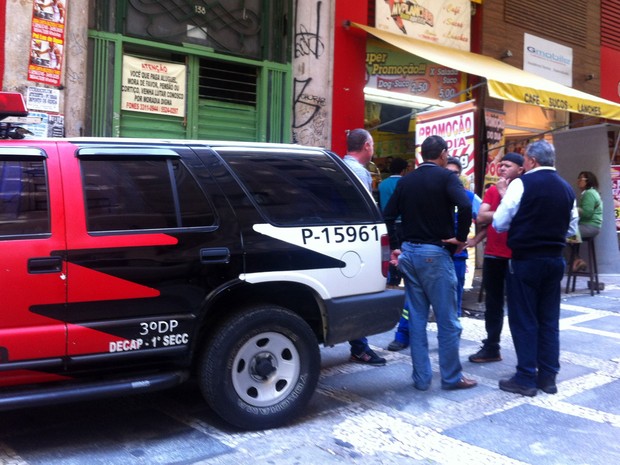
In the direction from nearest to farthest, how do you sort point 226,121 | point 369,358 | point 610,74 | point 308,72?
point 369,358, point 226,121, point 308,72, point 610,74

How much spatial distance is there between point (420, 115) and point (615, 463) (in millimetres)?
6323

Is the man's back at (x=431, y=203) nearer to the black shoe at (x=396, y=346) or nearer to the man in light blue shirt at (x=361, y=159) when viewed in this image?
the man in light blue shirt at (x=361, y=159)

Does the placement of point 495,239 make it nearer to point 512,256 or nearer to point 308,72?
point 512,256

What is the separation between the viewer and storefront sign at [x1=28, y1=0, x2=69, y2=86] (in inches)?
308

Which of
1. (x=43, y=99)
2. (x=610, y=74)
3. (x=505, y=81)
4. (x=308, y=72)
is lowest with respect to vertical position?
(x=43, y=99)

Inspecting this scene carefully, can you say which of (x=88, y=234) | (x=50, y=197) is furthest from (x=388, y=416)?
(x=50, y=197)

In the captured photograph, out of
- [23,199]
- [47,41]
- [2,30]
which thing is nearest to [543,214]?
[23,199]

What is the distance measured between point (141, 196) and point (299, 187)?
114 centimetres

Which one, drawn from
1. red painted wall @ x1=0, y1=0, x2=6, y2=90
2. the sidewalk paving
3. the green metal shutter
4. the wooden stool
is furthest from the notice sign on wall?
the wooden stool

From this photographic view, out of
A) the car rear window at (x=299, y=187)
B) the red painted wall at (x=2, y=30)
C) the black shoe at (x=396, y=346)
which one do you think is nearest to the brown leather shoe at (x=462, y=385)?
the black shoe at (x=396, y=346)

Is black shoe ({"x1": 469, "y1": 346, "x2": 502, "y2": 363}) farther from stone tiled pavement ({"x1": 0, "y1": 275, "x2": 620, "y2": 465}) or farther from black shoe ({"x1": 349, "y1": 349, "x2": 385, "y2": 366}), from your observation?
black shoe ({"x1": 349, "y1": 349, "x2": 385, "y2": 366})

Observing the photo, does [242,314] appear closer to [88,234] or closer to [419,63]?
[88,234]

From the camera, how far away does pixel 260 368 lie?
430cm

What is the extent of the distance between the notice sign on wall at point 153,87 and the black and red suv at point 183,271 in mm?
4699
